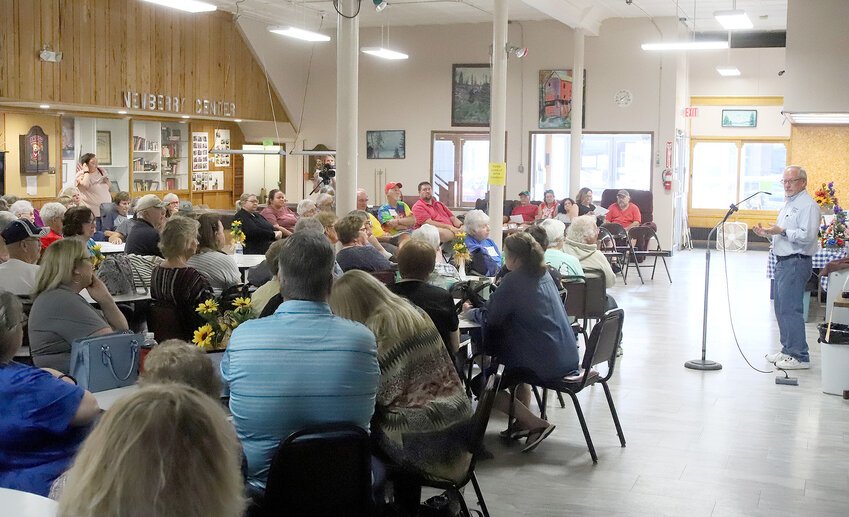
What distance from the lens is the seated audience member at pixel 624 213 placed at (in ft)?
44.7

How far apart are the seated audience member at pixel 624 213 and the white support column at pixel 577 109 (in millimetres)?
1705

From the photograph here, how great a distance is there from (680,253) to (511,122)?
12.9 feet

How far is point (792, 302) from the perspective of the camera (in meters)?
7.18

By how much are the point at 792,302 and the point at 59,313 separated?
17.9 ft

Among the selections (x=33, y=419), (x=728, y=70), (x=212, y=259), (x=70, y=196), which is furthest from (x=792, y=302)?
(x=728, y=70)

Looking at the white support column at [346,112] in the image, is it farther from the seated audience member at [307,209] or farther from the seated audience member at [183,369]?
the seated audience member at [183,369]

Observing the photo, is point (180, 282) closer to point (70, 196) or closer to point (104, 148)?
point (70, 196)

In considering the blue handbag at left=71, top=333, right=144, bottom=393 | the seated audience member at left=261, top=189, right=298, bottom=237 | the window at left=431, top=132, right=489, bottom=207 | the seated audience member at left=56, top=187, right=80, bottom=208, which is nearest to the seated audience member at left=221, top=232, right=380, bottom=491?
the blue handbag at left=71, top=333, right=144, bottom=393

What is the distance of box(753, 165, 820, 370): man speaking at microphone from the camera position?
23.2 ft

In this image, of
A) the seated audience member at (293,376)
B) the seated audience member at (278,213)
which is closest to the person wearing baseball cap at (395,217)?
the seated audience member at (278,213)

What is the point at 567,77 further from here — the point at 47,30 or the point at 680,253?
the point at 47,30

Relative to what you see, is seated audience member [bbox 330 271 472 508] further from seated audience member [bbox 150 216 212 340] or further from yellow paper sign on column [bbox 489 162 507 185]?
yellow paper sign on column [bbox 489 162 507 185]

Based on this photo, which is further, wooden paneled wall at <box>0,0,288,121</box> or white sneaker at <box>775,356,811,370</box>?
wooden paneled wall at <box>0,0,288,121</box>

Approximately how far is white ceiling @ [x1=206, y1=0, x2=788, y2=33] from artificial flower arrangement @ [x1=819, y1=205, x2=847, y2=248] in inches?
225
